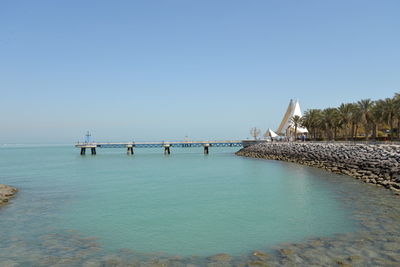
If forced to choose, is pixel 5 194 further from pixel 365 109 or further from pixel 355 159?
pixel 365 109

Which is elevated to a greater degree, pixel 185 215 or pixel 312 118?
pixel 312 118

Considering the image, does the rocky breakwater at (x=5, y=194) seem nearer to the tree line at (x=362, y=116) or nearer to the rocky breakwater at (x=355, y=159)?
the rocky breakwater at (x=355, y=159)

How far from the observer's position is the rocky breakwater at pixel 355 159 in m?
23.8

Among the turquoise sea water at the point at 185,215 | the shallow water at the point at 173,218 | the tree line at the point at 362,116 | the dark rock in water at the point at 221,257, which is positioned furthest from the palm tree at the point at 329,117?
the dark rock in water at the point at 221,257

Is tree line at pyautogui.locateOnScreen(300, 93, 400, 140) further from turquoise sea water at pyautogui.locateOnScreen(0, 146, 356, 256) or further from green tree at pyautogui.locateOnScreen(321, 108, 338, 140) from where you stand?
turquoise sea water at pyautogui.locateOnScreen(0, 146, 356, 256)

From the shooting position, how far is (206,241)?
11.2m

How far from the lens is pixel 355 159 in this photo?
1247 inches

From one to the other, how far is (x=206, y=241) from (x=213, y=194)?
973 centimetres

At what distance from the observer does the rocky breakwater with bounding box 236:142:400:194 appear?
23808 millimetres

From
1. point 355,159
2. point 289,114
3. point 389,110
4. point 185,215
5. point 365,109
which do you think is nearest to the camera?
point 185,215

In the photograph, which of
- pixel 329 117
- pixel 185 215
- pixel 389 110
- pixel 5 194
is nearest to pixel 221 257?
pixel 185 215

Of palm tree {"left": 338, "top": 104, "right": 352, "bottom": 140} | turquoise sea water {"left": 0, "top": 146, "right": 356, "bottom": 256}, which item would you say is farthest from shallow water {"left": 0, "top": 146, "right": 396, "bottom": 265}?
palm tree {"left": 338, "top": 104, "right": 352, "bottom": 140}

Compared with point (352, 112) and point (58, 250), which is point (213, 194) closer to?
point (58, 250)

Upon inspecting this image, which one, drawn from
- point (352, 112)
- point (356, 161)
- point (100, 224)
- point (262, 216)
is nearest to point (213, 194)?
point (262, 216)
